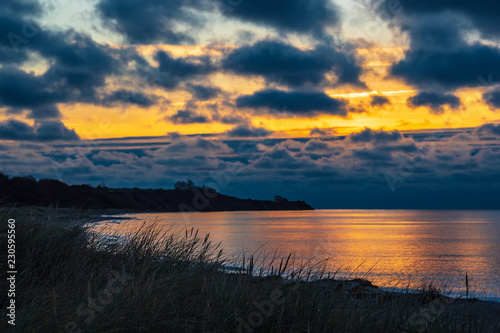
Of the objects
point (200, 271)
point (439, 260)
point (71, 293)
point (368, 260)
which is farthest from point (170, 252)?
point (439, 260)

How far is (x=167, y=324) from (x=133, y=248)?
17.8 ft

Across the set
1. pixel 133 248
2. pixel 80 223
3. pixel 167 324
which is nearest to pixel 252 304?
pixel 167 324

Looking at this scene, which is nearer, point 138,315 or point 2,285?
point 138,315

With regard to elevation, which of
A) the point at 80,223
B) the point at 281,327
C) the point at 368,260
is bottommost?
the point at 368,260

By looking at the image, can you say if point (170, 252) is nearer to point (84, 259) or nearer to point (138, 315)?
point (84, 259)

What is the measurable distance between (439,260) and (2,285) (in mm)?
39076

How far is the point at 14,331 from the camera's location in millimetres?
5617

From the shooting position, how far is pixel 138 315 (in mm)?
6121

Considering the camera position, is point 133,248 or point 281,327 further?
point 133,248

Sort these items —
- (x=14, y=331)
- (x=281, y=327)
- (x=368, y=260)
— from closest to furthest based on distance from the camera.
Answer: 1. (x=14, y=331)
2. (x=281, y=327)
3. (x=368, y=260)

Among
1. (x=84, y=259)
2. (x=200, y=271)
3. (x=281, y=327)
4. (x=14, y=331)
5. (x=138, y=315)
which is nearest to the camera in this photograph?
(x=14, y=331)

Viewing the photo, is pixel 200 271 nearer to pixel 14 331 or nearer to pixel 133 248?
pixel 133 248

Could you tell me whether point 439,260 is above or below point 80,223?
below

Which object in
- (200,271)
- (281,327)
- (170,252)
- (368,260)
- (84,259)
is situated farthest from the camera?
(368,260)
